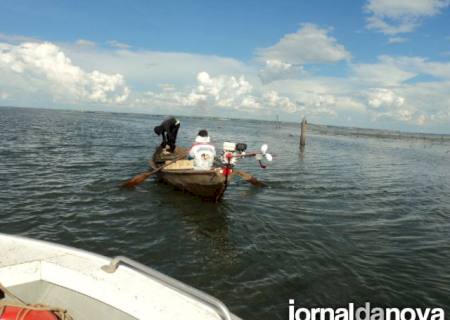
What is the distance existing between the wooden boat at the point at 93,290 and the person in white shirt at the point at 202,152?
875 cm

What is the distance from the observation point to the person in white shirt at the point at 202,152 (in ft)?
40.8

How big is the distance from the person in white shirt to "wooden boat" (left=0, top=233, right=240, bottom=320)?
875 cm

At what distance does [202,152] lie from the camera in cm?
1249

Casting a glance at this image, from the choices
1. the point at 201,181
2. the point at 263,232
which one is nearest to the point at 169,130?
the point at 201,181

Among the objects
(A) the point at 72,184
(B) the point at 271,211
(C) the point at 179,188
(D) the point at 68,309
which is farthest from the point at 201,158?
(D) the point at 68,309

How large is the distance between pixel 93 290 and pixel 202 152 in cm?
929

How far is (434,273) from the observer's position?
25.6 ft

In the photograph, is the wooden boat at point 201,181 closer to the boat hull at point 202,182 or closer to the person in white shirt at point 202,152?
the boat hull at point 202,182

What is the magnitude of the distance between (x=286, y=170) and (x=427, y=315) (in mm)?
15081

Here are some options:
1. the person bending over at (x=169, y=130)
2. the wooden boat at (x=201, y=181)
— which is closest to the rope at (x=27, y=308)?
the wooden boat at (x=201, y=181)

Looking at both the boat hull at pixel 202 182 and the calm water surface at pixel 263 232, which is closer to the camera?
the calm water surface at pixel 263 232

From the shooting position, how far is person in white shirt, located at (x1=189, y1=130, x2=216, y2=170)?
12445 mm

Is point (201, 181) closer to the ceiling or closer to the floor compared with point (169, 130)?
closer to the floor

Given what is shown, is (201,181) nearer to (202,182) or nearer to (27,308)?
(202,182)
